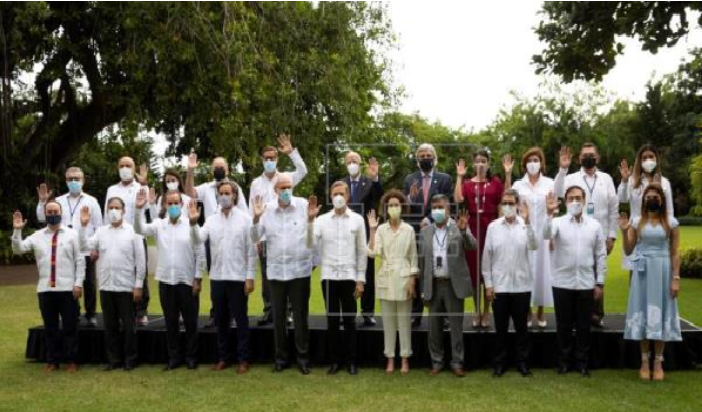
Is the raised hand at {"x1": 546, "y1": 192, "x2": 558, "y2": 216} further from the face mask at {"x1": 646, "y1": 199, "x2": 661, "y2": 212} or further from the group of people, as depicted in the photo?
the face mask at {"x1": 646, "y1": 199, "x2": 661, "y2": 212}

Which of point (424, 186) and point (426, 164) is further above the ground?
point (426, 164)

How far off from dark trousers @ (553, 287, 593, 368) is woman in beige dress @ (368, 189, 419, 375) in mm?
1466

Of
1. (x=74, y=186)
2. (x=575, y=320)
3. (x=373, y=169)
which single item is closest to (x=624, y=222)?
(x=575, y=320)

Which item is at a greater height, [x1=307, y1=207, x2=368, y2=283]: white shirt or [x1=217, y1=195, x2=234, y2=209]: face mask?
[x1=217, y1=195, x2=234, y2=209]: face mask

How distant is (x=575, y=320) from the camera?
26.2 ft

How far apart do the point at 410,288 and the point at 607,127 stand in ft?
164

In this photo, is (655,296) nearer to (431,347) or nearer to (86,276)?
(431,347)

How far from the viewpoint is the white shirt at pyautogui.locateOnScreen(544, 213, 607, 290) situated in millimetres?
7898

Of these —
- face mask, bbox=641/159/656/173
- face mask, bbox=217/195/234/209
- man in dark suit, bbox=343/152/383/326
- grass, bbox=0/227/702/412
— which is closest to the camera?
grass, bbox=0/227/702/412

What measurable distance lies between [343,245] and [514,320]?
187 centimetres

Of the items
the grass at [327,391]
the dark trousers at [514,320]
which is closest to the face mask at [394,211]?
the dark trousers at [514,320]

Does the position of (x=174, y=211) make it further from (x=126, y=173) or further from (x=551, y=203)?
(x=551, y=203)

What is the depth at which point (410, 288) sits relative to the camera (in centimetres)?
802

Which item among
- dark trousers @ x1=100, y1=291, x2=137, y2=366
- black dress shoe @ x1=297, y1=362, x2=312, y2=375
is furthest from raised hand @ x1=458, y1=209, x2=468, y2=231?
dark trousers @ x1=100, y1=291, x2=137, y2=366
